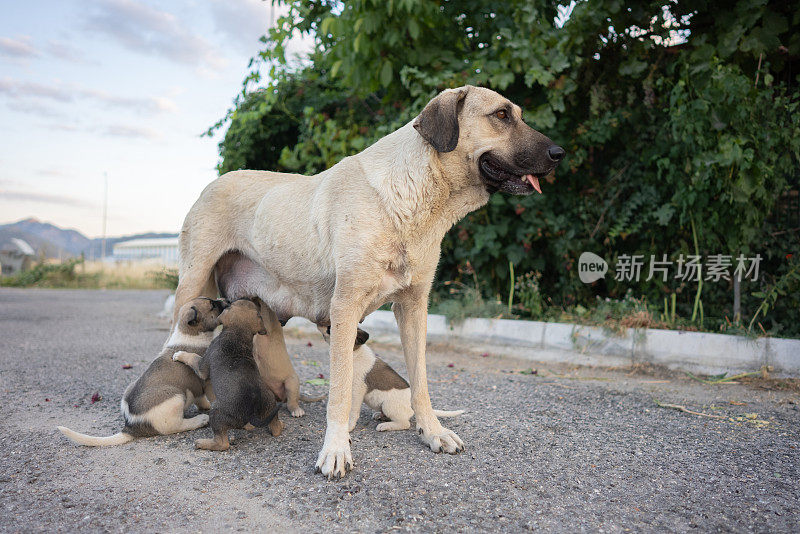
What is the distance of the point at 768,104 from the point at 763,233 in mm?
1358

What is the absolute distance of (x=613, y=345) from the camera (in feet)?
18.5

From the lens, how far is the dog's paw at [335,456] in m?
2.64

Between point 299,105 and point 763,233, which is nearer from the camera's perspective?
point 763,233

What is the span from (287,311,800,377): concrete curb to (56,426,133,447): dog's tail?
412 centimetres

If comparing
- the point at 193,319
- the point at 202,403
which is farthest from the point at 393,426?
the point at 193,319

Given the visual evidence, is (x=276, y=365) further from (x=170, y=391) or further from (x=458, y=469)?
(x=458, y=469)

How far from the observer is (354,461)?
2.86 metres

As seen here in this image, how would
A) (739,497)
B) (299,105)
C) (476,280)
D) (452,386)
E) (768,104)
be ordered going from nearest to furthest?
(739,497) → (452,386) → (768,104) → (476,280) → (299,105)

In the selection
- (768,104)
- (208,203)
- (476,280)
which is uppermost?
(768,104)

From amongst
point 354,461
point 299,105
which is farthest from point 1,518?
point 299,105

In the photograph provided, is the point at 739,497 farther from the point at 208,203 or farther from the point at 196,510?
the point at 208,203

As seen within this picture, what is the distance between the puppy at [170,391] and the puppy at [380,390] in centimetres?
96

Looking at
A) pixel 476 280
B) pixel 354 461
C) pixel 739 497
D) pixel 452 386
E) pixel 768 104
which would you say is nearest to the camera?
pixel 739 497

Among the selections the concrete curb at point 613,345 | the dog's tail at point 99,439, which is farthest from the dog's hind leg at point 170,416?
the concrete curb at point 613,345
